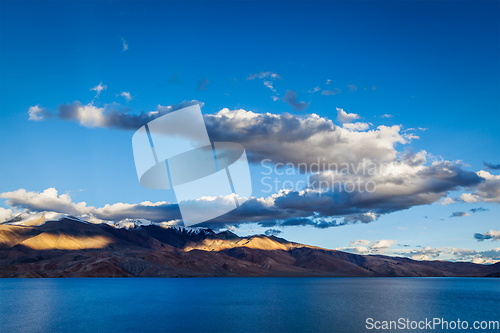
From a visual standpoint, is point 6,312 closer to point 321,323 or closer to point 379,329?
point 321,323

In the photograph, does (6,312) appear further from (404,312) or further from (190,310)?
(404,312)

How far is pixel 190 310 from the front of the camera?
75.1 m

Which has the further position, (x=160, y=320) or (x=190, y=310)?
(x=190, y=310)

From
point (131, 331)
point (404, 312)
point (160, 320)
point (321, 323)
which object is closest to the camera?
point (131, 331)

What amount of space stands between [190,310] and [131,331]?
23.0 meters

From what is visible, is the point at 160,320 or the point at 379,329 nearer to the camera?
the point at 379,329

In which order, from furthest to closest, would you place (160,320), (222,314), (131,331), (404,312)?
(404,312) < (222,314) < (160,320) < (131,331)

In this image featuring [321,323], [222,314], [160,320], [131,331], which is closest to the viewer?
[131,331]

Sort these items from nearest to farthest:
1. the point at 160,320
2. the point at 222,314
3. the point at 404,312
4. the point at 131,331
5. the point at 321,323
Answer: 1. the point at 131,331
2. the point at 321,323
3. the point at 160,320
4. the point at 222,314
5. the point at 404,312

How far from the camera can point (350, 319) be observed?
204 feet

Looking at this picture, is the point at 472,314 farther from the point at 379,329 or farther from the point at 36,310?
the point at 36,310

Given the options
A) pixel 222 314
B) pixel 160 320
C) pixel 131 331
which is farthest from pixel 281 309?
pixel 131 331

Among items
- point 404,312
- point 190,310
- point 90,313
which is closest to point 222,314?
point 190,310

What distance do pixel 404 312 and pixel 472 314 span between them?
14.2 m
